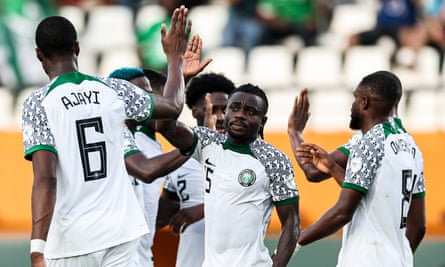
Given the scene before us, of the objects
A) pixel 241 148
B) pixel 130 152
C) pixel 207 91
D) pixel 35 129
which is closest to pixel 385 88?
pixel 241 148

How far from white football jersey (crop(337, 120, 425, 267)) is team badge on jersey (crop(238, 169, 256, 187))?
575 millimetres

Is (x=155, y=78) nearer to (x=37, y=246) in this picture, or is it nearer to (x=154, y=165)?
(x=154, y=165)

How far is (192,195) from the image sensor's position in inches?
302

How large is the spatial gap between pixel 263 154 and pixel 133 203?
1.03 metres

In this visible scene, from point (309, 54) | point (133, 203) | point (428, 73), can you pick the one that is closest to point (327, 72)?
point (309, 54)

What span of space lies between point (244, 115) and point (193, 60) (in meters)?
0.46

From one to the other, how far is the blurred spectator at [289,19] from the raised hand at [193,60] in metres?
7.45

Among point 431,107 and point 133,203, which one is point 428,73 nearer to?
point 431,107

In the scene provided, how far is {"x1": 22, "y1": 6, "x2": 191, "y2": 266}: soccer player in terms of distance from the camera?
545cm

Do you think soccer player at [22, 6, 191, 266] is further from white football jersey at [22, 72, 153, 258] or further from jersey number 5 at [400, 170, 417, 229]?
jersey number 5 at [400, 170, 417, 229]

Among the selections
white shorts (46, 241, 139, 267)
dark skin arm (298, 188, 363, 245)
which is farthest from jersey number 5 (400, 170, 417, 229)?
white shorts (46, 241, 139, 267)

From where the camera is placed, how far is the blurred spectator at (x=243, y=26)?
1367 cm

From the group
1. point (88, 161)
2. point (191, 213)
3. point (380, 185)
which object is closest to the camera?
point (88, 161)

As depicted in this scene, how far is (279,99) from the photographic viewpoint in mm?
13133
